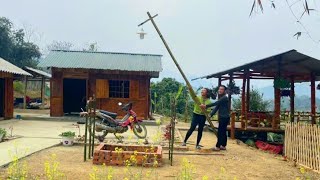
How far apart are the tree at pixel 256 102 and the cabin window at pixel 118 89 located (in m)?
6.57

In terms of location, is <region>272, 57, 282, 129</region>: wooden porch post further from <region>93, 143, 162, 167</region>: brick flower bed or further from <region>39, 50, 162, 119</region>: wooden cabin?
<region>93, 143, 162, 167</region>: brick flower bed

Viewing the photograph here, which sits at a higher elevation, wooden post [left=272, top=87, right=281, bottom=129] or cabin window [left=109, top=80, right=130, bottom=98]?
cabin window [left=109, top=80, right=130, bottom=98]

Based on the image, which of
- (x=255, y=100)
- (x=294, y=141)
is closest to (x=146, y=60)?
(x=255, y=100)

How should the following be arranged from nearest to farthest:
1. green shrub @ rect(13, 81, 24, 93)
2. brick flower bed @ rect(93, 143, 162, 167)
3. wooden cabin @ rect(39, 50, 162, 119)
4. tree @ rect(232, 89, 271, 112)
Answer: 1. brick flower bed @ rect(93, 143, 162, 167)
2. wooden cabin @ rect(39, 50, 162, 119)
3. tree @ rect(232, 89, 271, 112)
4. green shrub @ rect(13, 81, 24, 93)

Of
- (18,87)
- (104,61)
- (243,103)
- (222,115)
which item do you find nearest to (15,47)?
(18,87)

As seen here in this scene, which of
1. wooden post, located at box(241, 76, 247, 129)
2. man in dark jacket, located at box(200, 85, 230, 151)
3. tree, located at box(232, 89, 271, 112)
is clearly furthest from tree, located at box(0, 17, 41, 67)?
man in dark jacket, located at box(200, 85, 230, 151)

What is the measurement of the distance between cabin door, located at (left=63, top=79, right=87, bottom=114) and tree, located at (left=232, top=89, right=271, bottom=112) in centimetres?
883

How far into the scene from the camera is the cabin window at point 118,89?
1966 cm

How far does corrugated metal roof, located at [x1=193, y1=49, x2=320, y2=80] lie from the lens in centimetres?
1490

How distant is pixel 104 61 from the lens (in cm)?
2073

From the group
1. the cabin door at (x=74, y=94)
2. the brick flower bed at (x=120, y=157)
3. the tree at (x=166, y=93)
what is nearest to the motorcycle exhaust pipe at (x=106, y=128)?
the brick flower bed at (x=120, y=157)

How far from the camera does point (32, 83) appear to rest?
106 ft

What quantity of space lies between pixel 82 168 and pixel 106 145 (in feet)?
4.80

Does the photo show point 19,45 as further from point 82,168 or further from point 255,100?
point 82,168
